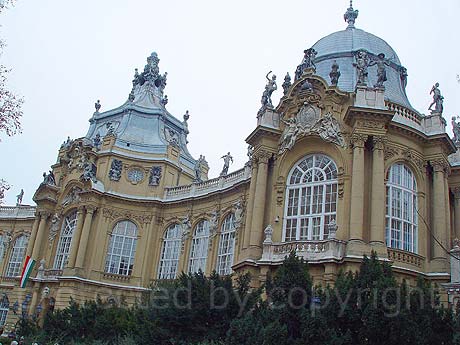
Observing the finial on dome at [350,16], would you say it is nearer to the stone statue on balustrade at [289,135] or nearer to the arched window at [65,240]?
the stone statue on balustrade at [289,135]

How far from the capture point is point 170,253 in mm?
34656

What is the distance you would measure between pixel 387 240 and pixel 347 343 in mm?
8867

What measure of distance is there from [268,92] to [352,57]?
191 inches

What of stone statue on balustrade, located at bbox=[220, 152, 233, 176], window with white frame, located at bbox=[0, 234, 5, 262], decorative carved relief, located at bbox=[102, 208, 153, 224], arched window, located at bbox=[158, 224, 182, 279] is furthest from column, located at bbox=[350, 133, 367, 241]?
window with white frame, located at bbox=[0, 234, 5, 262]

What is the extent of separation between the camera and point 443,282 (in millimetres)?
21172

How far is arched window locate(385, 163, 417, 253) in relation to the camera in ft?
73.4

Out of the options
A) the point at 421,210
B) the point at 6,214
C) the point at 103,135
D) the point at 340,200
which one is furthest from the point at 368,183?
the point at 6,214

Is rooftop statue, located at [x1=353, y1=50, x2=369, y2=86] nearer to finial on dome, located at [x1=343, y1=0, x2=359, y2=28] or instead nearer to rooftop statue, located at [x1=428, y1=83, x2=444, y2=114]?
rooftop statue, located at [x1=428, y1=83, x2=444, y2=114]

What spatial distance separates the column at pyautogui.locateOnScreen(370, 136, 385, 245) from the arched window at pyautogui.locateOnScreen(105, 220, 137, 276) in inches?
727

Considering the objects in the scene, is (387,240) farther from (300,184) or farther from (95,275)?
(95,275)

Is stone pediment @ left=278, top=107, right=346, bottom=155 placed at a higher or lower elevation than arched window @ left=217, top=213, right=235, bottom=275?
higher

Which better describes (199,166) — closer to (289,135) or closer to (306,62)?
(306,62)

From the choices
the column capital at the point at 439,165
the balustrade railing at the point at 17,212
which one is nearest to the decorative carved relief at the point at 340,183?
the column capital at the point at 439,165

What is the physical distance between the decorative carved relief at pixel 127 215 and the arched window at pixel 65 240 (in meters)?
2.38
